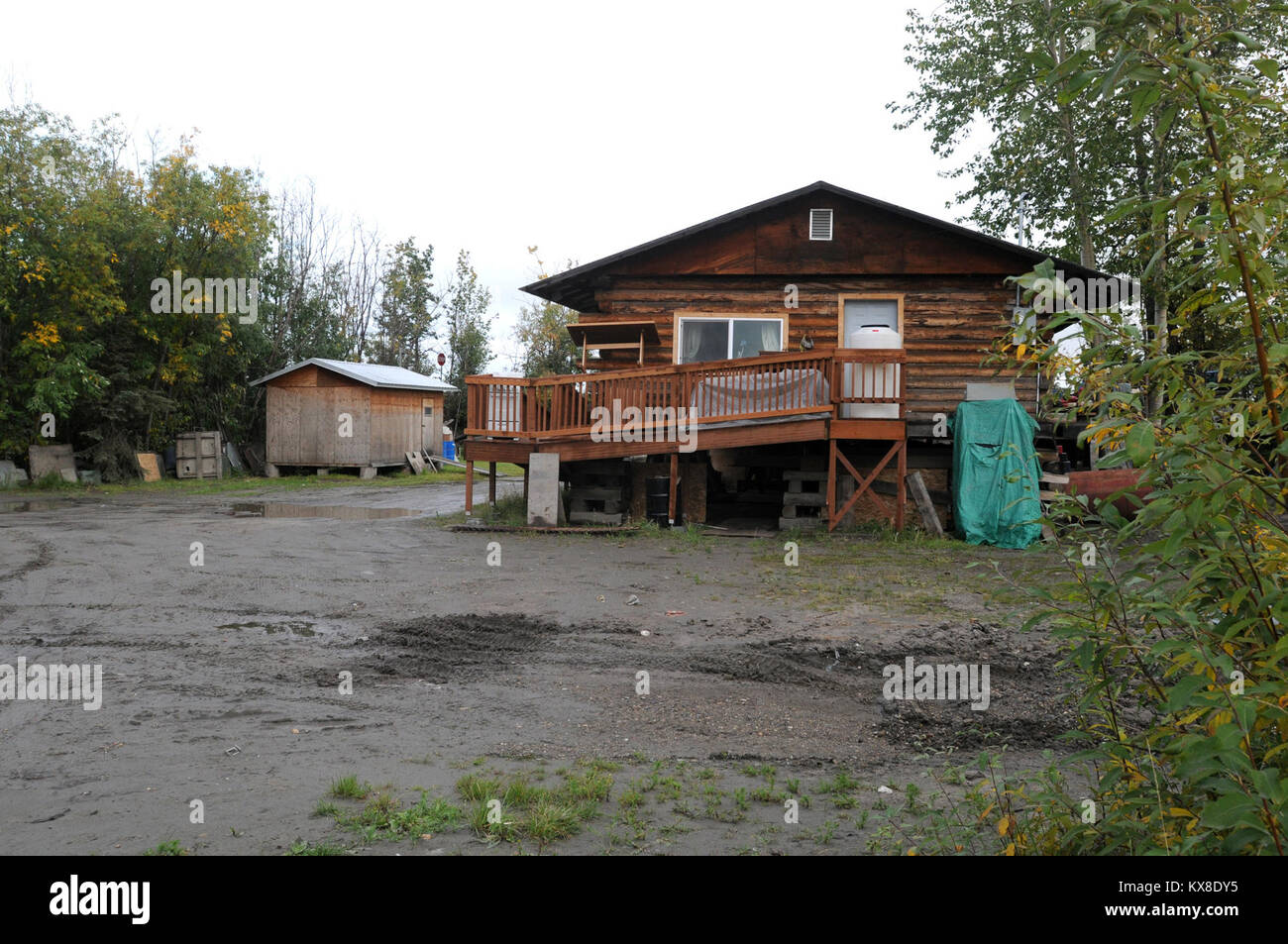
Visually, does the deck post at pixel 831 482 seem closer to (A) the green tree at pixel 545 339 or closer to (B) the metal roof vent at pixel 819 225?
(B) the metal roof vent at pixel 819 225

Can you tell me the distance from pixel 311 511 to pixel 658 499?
7.91 m

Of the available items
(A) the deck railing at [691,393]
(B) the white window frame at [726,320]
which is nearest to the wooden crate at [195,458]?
(A) the deck railing at [691,393]

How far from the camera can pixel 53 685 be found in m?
6.64

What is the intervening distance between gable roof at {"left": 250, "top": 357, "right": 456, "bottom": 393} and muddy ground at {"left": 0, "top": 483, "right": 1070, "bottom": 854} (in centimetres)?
1698

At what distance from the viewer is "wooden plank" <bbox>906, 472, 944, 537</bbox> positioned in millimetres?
16078

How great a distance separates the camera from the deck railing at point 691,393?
15.9 m

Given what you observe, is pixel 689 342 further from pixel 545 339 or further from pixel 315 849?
pixel 545 339

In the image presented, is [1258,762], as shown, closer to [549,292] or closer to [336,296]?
[549,292]

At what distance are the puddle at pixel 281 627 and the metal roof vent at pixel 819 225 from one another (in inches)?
516

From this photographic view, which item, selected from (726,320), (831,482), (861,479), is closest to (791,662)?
(831,482)

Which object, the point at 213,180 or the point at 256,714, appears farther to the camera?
the point at 213,180

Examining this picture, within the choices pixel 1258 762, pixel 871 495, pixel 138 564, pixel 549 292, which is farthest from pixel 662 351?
pixel 1258 762

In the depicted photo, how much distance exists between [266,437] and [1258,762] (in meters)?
31.3

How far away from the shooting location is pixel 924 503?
53.7 ft
